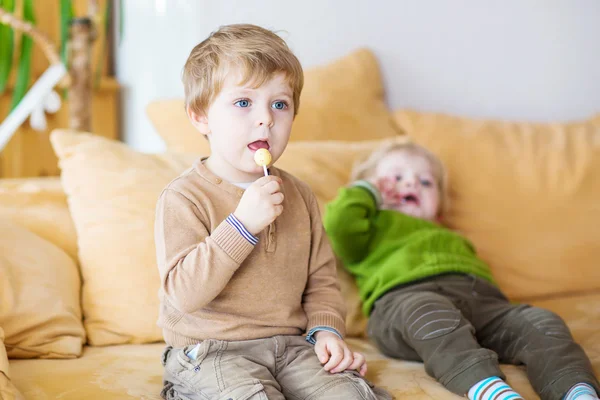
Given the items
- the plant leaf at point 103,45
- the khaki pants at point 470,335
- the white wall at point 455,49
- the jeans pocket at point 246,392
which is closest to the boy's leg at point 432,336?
the khaki pants at point 470,335

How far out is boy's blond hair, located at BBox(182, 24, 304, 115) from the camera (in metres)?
1.06

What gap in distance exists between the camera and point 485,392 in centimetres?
111

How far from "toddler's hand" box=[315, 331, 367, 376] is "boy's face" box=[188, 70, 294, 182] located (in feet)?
0.96

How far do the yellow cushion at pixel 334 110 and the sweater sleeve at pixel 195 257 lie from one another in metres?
0.66

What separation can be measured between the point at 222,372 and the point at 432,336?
16.1 inches

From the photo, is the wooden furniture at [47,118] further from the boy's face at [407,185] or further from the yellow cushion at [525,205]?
the yellow cushion at [525,205]

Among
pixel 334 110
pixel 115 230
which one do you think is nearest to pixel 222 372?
pixel 115 230

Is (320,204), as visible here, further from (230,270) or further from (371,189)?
(230,270)

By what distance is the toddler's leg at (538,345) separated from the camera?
118 cm

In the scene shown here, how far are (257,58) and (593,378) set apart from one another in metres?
0.76

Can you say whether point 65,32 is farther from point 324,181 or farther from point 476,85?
point 476,85

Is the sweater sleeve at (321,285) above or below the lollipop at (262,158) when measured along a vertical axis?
below

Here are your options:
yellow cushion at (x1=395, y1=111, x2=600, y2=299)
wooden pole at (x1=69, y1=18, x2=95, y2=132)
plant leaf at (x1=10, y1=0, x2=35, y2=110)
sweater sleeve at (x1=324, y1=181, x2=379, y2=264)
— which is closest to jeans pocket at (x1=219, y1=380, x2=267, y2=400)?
sweater sleeve at (x1=324, y1=181, x2=379, y2=264)

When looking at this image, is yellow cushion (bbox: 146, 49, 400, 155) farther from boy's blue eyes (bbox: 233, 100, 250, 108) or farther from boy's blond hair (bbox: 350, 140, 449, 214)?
boy's blue eyes (bbox: 233, 100, 250, 108)
